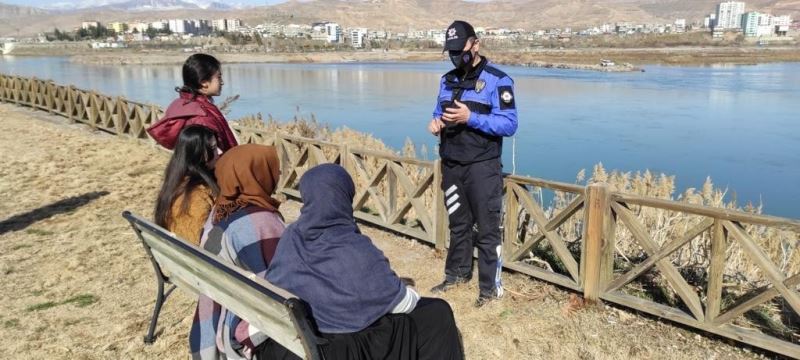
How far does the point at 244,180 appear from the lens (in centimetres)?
271

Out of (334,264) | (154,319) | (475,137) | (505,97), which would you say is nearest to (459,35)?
(505,97)

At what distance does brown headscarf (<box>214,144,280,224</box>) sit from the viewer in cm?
271

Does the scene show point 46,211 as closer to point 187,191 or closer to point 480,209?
point 187,191

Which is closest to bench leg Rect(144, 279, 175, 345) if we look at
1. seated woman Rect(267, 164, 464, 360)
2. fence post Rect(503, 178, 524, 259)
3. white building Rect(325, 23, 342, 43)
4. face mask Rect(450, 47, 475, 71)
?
seated woman Rect(267, 164, 464, 360)

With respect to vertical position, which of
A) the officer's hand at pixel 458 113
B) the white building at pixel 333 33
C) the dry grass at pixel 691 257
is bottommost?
the dry grass at pixel 691 257

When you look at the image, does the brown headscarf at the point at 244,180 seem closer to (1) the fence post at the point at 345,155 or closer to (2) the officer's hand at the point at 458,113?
(2) the officer's hand at the point at 458,113

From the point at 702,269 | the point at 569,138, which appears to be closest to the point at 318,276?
the point at 702,269

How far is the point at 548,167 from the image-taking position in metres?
12.5

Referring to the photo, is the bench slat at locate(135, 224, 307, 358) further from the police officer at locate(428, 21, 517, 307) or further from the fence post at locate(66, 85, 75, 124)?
the fence post at locate(66, 85, 75, 124)

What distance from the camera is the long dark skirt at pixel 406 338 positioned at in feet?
7.02

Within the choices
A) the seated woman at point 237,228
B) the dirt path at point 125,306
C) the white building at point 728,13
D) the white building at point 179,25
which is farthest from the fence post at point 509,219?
the white building at point 728,13

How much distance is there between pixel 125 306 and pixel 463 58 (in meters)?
2.80

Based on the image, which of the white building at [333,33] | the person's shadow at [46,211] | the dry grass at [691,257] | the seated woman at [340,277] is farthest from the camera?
the white building at [333,33]

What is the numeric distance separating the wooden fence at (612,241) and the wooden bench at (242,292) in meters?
2.35
